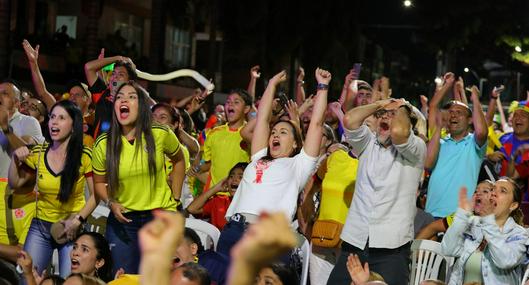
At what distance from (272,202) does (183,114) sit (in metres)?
3.33

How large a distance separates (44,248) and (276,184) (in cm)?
164

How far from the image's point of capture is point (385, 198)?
6.73 meters

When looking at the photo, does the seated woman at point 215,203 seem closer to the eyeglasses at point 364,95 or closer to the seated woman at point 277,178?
the seated woman at point 277,178

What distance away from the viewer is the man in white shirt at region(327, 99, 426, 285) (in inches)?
264

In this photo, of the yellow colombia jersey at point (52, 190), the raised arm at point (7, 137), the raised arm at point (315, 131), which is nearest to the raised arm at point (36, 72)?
the raised arm at point (7, 137)

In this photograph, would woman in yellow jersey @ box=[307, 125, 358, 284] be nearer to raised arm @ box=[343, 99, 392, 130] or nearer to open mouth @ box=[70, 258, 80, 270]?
raised arm @ box=[343, 99, 392, 130]

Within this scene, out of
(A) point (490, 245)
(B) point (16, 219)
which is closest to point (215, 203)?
(B) point (16, 219)

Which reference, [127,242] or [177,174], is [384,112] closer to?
[177,174]

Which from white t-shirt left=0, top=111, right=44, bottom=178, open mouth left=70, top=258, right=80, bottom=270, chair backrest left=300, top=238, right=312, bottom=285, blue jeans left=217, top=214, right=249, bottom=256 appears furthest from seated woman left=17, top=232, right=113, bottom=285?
white t-shirt left=0, top=111, right=44, bottom=178

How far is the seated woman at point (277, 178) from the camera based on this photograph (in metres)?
6.77

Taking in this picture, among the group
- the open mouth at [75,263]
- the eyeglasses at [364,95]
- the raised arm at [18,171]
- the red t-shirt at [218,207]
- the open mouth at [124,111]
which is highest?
the eyeglasses at [364,95]

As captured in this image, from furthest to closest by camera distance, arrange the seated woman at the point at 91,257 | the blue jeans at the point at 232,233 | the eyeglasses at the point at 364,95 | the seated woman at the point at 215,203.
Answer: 1. the eyeglasses at the point at 364,95
2. the seated woman at the point at 215,203
3. the blue jeans at the point at 232,233
4. the seated woman at the point at 91,257

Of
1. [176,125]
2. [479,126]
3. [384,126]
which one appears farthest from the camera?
[176,125]

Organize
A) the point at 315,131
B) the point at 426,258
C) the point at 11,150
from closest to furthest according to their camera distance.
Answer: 1. the point at 315,131
2. the point at 426,258
3. the point at 11,150
